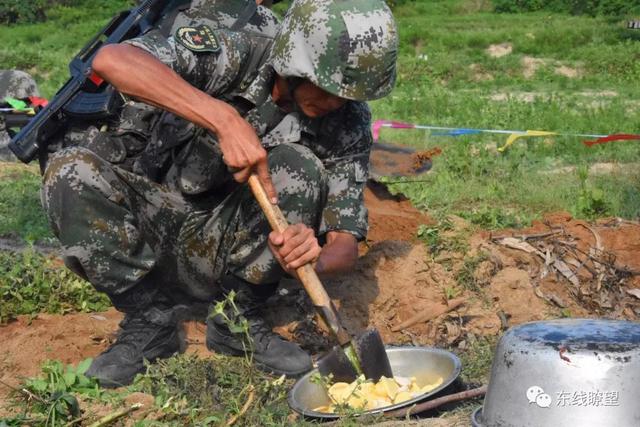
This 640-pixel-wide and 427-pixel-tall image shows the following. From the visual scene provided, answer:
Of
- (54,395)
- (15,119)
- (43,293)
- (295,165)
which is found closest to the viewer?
(54,395)

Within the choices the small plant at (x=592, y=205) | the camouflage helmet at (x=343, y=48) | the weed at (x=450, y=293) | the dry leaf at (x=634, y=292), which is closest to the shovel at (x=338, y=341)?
the camouflage helmet at (x=343, y=48)

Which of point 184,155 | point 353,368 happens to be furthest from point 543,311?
point 184,155

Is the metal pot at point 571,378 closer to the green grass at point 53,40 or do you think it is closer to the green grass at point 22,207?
the green grass at point 22,207

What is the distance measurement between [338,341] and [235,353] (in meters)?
0.69

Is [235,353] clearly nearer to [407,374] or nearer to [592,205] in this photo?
[407,374]

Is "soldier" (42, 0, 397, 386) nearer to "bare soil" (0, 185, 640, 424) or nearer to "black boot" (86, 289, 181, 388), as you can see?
"black boot" (86, 289, 181, 388)

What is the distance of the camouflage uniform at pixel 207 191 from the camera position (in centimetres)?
373

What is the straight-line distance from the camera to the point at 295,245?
337 centimetres

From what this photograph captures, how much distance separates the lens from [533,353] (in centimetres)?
267

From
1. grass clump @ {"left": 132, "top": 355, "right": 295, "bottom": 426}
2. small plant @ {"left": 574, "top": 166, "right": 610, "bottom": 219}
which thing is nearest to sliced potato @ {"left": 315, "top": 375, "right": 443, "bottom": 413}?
grass clump @ {"left": 132, "top": 355, "right": 295, "bottom": 426}

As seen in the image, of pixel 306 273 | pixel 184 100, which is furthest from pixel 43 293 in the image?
pixel 306 273

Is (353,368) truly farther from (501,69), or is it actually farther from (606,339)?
(501,69)

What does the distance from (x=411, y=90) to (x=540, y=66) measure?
3.24 metres

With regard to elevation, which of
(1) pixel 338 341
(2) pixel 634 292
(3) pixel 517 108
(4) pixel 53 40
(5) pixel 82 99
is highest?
(5) pixel 82 99
